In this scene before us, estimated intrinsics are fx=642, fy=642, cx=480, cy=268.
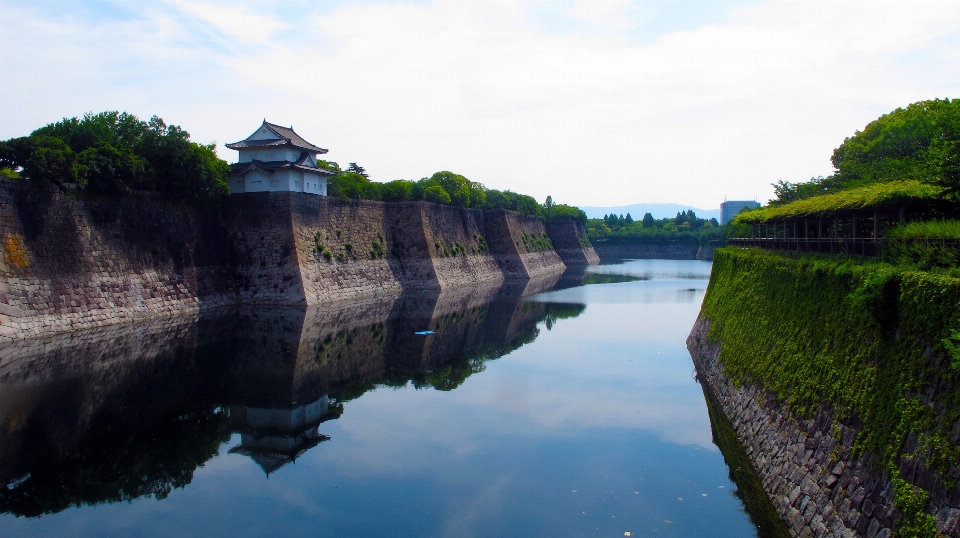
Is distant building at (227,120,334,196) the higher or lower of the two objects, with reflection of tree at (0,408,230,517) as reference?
higher

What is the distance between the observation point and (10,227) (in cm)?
1975

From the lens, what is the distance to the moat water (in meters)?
8.98

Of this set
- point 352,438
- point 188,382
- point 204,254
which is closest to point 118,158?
point 204,254

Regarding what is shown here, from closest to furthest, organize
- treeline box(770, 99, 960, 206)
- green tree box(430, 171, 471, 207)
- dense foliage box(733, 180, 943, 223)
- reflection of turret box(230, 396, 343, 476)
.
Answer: dense foliage box(733, 180, 943, 223) < reflection of turret box(230, 396, 343, 476) < treeline box(770, 99, 960, 206) < green tree box(430, 171, 471, 207)

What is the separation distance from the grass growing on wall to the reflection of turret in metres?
8.42

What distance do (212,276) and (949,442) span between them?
2824 cm

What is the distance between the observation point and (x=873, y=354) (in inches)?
293

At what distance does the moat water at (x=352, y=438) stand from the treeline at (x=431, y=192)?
2093cm

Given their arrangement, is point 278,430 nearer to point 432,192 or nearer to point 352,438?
point 352,438

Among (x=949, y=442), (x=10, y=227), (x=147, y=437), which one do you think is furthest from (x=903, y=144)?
(x=10, y=227)

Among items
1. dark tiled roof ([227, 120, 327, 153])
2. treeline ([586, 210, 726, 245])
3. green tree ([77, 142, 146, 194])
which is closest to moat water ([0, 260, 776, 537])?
green tree ([77, 142, 146, 194])

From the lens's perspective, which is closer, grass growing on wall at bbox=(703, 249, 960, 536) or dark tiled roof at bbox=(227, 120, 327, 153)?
grass growing on wall at bbox=(703, 249, 960, 536)

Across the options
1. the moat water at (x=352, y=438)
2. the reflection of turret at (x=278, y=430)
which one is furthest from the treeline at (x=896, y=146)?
the reflection of turret at (x=278, y=430)

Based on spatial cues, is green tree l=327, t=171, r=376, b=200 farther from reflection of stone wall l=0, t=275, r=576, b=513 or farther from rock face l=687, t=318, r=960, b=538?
rock face l=687, t=318, r=960, b=538
